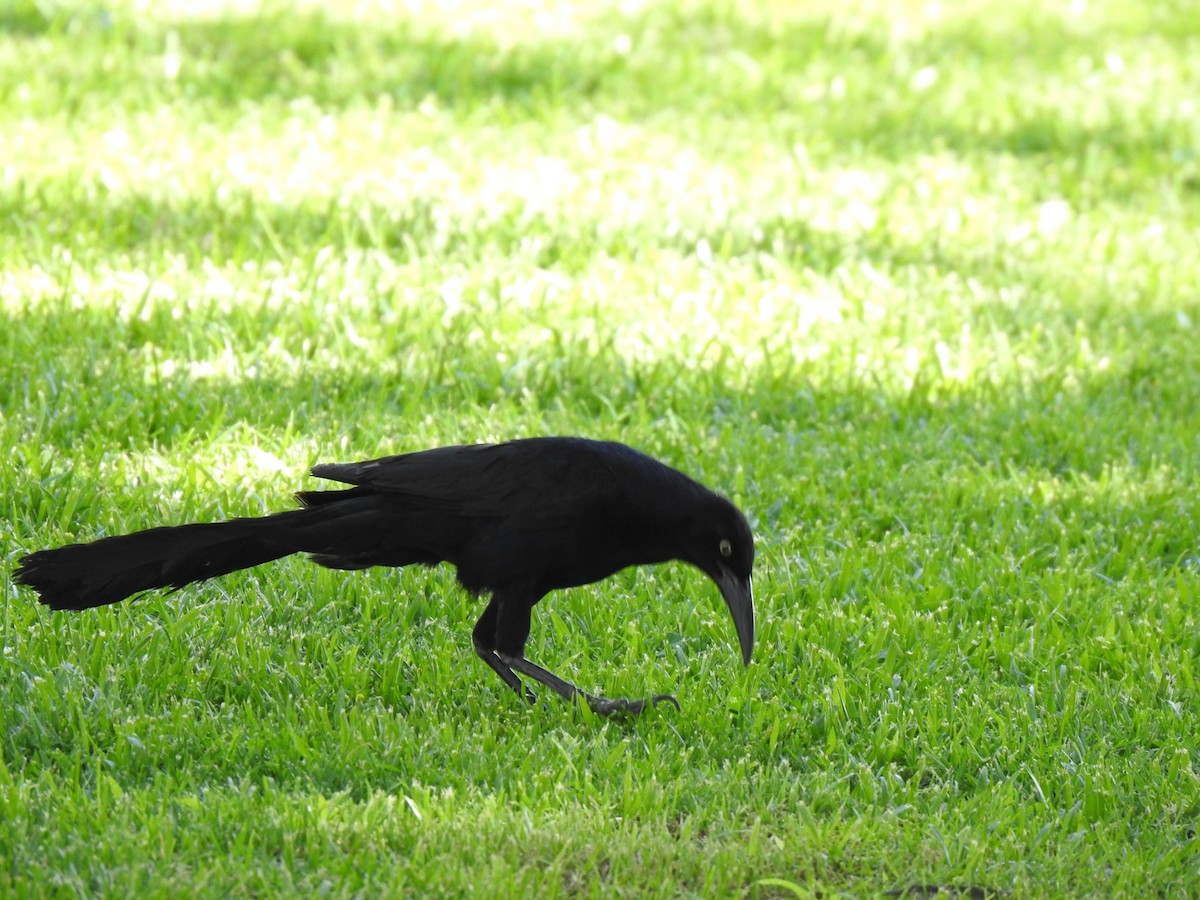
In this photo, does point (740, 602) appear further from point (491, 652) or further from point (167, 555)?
point (167, 555)

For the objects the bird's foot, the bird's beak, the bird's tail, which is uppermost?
the bird's tail

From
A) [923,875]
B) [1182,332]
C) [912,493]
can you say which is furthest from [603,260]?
[923,875]

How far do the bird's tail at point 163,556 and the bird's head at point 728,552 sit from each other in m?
0.95

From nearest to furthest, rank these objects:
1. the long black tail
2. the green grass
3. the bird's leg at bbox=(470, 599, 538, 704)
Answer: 1. the green grass
2. the long black tail
3. the bird's leg at bbox=(470, 599, 538, 704)

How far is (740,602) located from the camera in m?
Answer: 4.25

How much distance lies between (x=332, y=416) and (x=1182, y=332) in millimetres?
4236

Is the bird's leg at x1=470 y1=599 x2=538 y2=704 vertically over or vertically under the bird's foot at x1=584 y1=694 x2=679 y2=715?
over

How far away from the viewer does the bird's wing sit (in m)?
4.20

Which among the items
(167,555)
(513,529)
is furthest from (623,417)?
(167,555)

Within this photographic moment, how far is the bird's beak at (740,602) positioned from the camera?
421cm

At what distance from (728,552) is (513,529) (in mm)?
569

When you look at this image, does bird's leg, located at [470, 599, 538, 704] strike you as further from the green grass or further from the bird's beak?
the bird's beak

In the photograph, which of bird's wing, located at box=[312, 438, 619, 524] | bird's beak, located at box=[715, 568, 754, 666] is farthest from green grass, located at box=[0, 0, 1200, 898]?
bird's wing, located at box=[312, 438, 619, 524]

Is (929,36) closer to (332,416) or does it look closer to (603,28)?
(603,28)
